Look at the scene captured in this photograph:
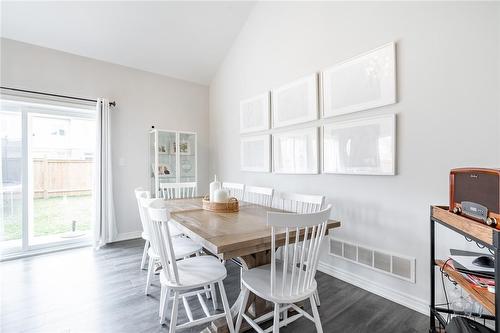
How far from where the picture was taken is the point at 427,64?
1.75m

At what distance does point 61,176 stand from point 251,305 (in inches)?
131

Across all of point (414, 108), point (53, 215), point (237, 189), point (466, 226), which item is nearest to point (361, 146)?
point (414, 108)

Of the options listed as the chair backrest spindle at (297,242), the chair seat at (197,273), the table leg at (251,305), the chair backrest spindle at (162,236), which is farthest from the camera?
the table leg at (251,305)

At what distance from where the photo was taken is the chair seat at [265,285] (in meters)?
1.26

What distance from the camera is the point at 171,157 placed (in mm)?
3922

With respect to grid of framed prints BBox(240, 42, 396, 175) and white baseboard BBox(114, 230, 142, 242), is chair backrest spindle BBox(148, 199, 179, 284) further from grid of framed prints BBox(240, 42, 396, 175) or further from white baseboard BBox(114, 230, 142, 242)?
white baseboard BBox(114, 230, 142, 242)

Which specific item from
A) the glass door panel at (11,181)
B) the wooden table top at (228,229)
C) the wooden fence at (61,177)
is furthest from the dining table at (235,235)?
the glass door panel at (11,181)

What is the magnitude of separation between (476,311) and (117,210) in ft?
13.3

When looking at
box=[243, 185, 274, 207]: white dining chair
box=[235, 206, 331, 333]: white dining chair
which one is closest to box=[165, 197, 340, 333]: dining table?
box=[235, 206, 331, 333]: white dining chair

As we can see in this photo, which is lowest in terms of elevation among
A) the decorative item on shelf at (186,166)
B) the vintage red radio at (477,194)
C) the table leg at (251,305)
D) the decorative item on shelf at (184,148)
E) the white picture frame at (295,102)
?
the table leg at (251,305)

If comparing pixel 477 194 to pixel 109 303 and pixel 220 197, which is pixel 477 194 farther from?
pixel 109 303

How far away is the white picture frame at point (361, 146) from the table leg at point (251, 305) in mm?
1174

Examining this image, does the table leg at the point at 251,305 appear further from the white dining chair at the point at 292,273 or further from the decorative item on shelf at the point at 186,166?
the decorative item on shelf at the point at 186,166

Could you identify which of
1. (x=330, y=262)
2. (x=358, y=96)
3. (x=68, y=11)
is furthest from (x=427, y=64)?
(x=68, y=11)
